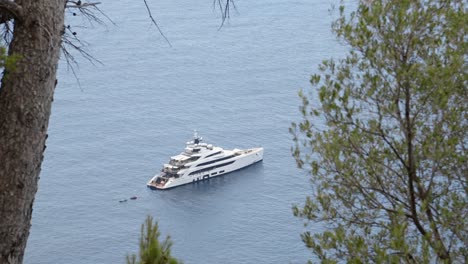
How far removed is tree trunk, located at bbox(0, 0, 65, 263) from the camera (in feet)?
6.75

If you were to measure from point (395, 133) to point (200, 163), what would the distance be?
25.8 meters

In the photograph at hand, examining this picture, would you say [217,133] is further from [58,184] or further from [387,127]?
[387,127]

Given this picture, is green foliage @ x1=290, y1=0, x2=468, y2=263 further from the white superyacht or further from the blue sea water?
the white superyacht

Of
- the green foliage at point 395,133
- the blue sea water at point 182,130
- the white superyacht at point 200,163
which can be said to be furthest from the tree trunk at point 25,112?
the white superyacht at point 200,163

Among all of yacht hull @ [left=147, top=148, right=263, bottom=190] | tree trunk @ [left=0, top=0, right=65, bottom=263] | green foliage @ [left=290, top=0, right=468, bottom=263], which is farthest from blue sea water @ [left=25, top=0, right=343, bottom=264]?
tree trunk @ [left=0, top=0, right=65, bottom=263]

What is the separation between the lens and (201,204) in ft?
89.4

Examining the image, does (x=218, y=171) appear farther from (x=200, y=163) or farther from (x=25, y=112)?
(x=25, y=112)

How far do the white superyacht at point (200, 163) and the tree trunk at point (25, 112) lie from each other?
2606cm

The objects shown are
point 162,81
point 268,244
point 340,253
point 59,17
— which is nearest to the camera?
point 59,17

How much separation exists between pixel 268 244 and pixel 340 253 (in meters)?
18.3

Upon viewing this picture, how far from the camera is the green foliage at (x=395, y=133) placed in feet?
14.1

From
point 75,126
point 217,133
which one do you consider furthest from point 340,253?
point 75,126

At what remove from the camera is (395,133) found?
14.9ft

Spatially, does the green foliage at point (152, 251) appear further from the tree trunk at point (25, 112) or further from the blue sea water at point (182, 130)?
the blue sea water at point (182, 130)
